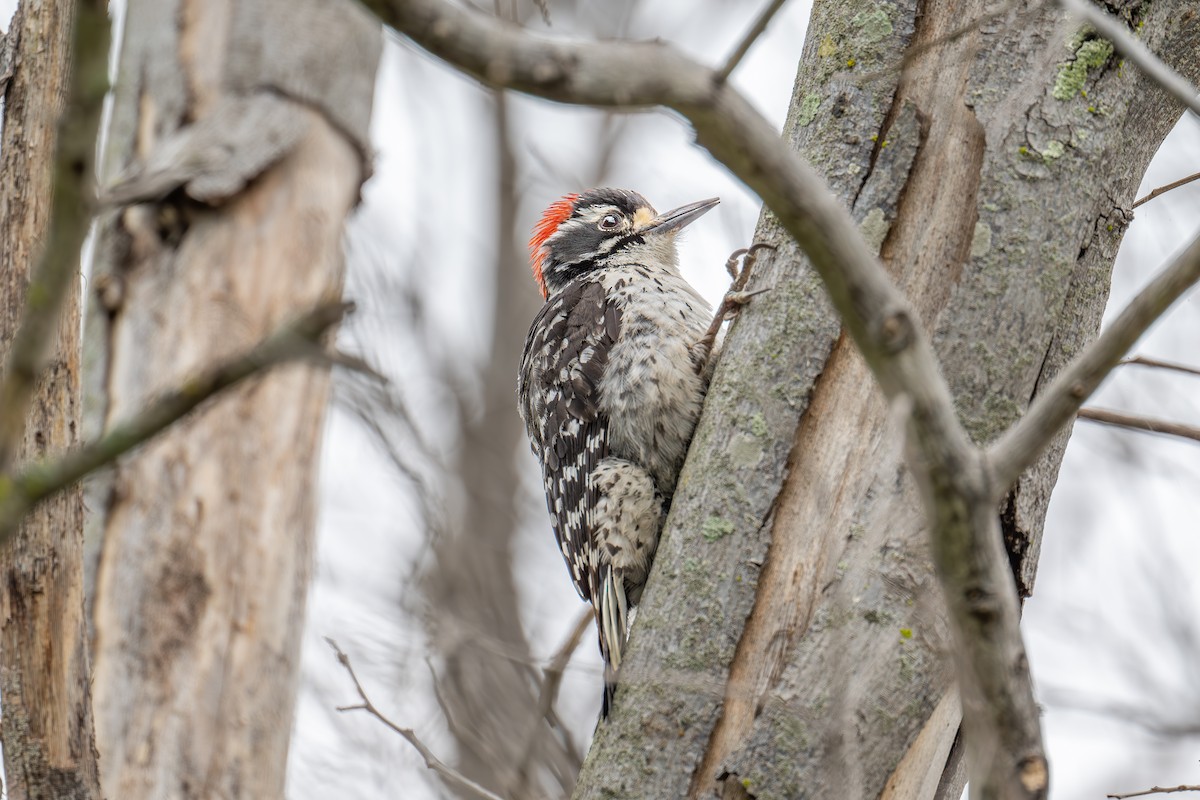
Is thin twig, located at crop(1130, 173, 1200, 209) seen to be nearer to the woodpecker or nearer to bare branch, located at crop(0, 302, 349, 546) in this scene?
the woodpecker

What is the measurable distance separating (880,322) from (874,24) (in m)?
1.88

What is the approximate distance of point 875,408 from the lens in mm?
2844

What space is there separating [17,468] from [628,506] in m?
2.35

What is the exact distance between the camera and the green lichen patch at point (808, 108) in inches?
124

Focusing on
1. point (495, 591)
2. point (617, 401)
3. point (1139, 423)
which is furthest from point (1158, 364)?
point (495, 591)

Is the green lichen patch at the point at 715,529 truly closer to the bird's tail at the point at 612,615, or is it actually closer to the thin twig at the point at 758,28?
the bird's tail at the point at 612,615

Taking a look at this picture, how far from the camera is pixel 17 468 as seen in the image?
208 cm

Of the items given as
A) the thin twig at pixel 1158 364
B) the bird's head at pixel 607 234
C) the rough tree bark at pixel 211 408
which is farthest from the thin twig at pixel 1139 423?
the rough tree bark at pixel 211 408

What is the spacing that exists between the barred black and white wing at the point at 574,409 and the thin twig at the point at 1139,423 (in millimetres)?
1687

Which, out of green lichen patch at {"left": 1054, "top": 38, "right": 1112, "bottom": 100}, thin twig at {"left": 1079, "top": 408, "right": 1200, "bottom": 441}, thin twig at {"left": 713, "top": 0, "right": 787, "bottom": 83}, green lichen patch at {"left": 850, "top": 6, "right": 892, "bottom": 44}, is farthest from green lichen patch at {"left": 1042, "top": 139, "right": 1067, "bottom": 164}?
thin twig at {"left": 713, "top": 0, "right": 787, "bottom": 83}

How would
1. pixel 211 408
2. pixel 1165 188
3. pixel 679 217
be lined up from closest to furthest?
pixel 211 408 < pixel 1165 188 < pixel 679 217

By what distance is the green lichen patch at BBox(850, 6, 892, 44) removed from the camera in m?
3.11

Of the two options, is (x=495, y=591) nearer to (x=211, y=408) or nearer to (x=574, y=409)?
(x=574, y=409)

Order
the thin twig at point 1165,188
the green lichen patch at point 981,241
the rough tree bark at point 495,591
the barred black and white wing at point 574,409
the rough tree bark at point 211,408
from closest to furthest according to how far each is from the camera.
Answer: the rough tree bark at point 211,408, the green lichen patch at point 981,241, the thin twig at point 1165,188, the barred black and white wing at point 574,409, the rough tree bark at point 495,591
